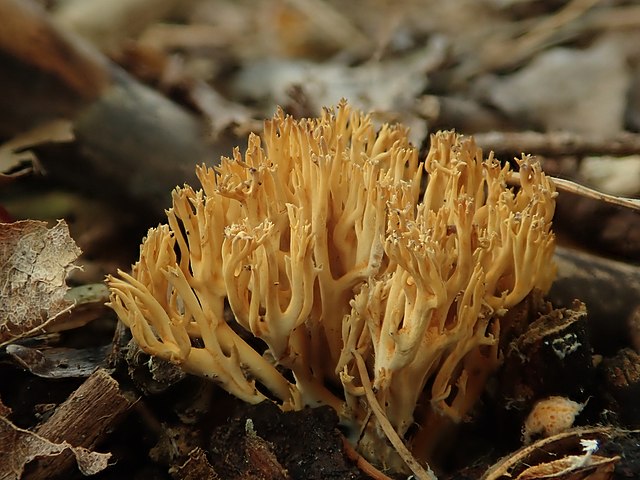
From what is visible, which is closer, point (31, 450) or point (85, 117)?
point (31, 450)

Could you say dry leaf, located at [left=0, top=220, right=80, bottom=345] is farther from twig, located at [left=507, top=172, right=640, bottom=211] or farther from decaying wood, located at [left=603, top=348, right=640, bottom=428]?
decaying wood, located at [left=603, top=348, right=640, bottom=428]

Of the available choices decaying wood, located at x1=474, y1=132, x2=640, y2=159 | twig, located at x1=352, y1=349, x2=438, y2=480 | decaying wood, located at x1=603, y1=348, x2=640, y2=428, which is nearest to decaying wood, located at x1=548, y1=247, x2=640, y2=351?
decaying wood, located at x1=603, y1=348, x2=640, y2=428

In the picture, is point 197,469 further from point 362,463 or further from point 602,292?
point 602,292

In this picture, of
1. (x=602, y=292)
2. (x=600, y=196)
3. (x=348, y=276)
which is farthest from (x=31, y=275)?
(x=602, y=292)

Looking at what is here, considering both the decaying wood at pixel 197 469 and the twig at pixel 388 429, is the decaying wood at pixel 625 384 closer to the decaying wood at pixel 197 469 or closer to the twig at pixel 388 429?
the twig at pixel 388 429

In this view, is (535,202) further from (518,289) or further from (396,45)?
(396,45)

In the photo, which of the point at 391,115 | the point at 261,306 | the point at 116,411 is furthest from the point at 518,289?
the point at 391,115

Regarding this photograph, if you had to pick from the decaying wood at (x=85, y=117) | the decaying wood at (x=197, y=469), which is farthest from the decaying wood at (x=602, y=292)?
the decaying wood at (x=85, y=117)
